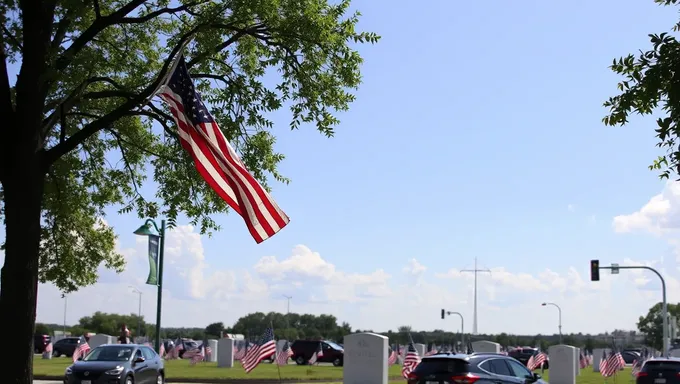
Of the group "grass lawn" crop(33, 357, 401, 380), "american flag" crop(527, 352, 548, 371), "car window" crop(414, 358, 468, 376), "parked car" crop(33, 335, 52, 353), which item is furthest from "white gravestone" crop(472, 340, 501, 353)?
"parked car" crop(33, 335, 52, 353)

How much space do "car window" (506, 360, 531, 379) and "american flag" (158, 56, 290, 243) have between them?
23.8 feet

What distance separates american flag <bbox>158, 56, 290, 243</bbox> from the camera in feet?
41.1

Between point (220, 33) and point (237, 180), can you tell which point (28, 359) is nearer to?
point (237, 180)

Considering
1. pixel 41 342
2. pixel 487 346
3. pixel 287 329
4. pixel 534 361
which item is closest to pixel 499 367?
pixel 487 346

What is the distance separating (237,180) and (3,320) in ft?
13.3

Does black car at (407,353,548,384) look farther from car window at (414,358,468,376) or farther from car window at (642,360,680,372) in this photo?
car window at (642,360,680,372)

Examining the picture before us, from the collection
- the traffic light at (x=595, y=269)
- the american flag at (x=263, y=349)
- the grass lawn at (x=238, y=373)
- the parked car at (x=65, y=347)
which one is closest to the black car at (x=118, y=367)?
Answer: the american flag at (x=263, y=349)

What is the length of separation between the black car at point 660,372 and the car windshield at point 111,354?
43.1ft

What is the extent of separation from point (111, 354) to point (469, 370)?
35.4 feet

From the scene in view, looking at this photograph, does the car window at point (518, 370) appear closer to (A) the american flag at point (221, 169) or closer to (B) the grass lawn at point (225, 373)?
(A) the american flag at point (221, 169)

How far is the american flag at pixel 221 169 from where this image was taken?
1253 cm

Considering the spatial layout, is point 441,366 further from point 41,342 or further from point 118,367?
point 41,342

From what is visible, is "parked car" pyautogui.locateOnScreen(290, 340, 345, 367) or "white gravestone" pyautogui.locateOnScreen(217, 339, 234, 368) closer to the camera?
"white gravestone" pyautogui.locateOnScreen(217, 339, 234, 368)

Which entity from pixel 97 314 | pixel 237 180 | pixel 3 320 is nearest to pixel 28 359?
pixel 3 320
